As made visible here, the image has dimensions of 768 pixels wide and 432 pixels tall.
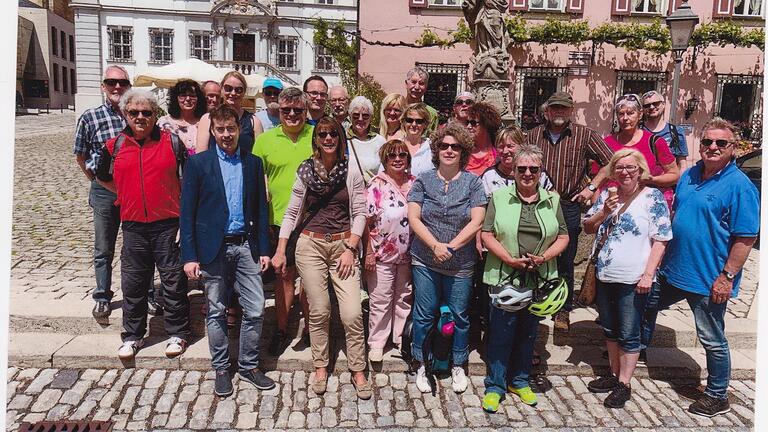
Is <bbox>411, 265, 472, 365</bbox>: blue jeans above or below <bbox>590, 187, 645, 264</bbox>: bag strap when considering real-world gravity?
below

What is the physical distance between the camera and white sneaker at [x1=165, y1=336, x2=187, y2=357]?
4.16m

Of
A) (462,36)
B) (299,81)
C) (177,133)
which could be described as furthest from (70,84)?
(177,133)

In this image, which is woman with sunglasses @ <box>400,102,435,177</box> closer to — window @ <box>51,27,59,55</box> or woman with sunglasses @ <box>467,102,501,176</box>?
woman with sunglasses @ <box>467,102,501,176</box>

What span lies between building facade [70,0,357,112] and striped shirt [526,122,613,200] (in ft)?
88.2

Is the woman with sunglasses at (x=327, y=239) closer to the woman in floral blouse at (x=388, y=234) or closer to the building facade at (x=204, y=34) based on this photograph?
the woman in floral blouse at (x=388, y=234)

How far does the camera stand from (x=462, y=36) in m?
17.2

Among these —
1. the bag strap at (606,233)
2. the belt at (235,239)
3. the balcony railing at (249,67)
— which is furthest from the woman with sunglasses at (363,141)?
the balcony railing at (249,67)

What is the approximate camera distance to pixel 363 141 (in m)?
4.31

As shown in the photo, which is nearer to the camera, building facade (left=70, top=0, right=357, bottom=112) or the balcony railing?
the balcony railing

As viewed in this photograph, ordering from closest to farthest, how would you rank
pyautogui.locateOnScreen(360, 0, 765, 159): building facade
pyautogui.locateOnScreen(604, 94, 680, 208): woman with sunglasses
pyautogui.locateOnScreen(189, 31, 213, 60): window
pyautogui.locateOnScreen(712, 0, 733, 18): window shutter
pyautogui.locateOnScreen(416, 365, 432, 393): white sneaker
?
pyautogui.locateOnScreen(416, 365, 432, 393): white sneaker → pyautogui.locateOnScreen(604, 94, 680, 208): woman with sunglasses → pyautogui.locateOnScreen(712, 0, 733, 18): window shutter → pyautogui.locateOnScreen(360, 0, 765, 159): building facade → pyautogui.locateOnScreen(189, 31, 213, 60): window

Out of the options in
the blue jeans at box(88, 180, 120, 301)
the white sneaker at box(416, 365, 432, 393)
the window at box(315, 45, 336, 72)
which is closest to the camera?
the white sneaker at box(416, 365, 432, 393)

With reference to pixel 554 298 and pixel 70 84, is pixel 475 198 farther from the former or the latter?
pixel 70 84

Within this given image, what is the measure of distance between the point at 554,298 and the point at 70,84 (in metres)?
55.3

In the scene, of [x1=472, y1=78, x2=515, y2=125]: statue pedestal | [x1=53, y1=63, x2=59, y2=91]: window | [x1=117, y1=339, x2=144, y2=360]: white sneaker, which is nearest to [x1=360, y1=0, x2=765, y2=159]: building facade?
[x1=472, y1=78, x2=515, y2=125]: statue pedestal
